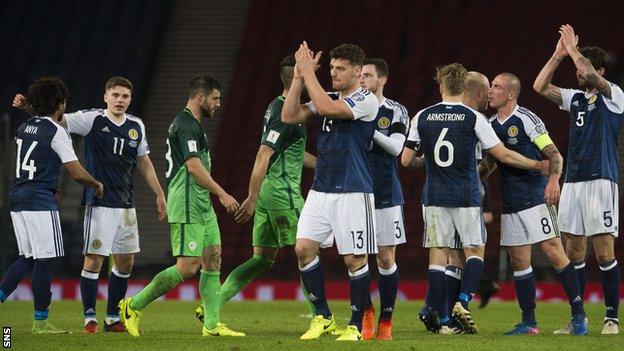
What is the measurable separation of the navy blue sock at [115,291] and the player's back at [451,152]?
2.79 metres

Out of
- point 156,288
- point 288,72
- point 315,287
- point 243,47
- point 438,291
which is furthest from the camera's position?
point 243,47

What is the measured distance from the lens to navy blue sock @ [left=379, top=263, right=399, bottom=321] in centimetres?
970

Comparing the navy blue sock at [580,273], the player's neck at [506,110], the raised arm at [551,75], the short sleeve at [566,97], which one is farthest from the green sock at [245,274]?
the short sleeve at [566,97]

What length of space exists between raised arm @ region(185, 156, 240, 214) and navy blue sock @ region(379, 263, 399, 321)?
54.4 inches

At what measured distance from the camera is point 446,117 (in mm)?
9727

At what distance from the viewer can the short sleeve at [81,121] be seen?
412 inches

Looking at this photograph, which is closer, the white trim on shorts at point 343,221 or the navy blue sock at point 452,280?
the white trim on shorts at point 343,221

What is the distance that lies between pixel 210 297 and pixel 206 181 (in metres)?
0.96

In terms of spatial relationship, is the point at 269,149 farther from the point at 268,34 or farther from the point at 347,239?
the point at 268,34

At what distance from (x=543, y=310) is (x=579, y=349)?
21.0ft

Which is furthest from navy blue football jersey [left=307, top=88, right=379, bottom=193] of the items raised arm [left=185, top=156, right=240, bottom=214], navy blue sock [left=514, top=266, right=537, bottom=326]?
navy blue sock [left=514, top=266, right=537, bottom=326]

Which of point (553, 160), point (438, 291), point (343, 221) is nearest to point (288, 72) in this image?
point (343, 221)

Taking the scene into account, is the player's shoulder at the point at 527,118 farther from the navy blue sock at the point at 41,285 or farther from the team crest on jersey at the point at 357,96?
the navy blue sock at the point at 41,285

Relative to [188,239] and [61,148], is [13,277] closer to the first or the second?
[61,148]
